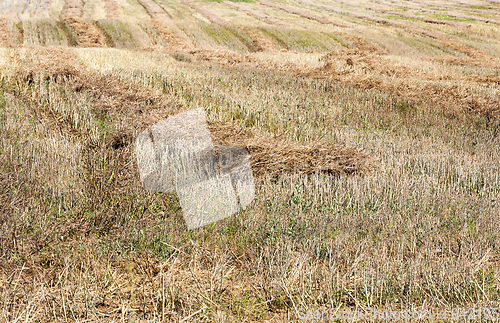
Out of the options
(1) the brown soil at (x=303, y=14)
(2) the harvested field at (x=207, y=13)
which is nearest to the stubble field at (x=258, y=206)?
(2) the harvested field at (x=207, y=13)

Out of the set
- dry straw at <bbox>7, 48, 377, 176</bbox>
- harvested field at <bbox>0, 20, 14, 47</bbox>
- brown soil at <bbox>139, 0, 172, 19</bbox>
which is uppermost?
brown soil at <bbox>139, 0, 172, 19</bbox>

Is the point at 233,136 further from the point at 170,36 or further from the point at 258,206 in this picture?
the point at 170,36

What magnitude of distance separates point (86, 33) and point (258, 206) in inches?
861

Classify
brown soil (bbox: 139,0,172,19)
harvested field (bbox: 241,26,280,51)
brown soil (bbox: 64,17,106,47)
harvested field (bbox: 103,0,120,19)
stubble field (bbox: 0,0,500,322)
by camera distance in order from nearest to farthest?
1. stubble field (bbox: 0,0,500,322)
2. brown soil (bbox: 64,17,106,47)
3. harvested field (bbox: 241,26,280,51)
4. harvested field (bbox: 103,0,120,19)
5. brown soil (bbox: 139,0,172,19)

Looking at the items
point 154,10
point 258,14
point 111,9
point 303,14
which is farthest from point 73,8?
point 303,14

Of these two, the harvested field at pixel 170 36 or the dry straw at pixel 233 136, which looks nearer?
the dry straw at pixel 233 136

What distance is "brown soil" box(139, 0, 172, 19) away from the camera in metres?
29.6

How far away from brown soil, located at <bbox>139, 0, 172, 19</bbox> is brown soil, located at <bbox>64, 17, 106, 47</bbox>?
6052 millimetres

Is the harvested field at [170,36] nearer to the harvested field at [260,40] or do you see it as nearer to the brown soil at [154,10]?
the brown soil at [154,10]

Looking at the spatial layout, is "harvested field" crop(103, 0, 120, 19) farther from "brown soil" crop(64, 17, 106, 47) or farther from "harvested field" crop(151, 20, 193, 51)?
"harvested field" crop(151, 20, 193, 51)

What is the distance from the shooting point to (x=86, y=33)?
22391 millimetres

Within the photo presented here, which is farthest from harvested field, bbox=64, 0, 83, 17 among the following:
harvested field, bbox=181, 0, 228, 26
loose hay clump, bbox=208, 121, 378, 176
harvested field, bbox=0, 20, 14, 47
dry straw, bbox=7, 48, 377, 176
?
loose hay clump, bbox=208, 121, 378, 176

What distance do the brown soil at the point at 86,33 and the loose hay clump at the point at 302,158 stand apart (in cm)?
1822

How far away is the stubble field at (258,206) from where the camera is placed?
2658mm
